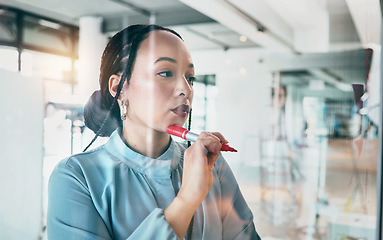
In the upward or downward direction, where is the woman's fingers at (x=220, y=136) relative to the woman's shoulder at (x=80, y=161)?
upward

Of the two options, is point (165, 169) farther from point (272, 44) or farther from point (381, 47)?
point (381, 47)

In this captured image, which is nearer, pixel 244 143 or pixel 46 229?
pixel 46 229

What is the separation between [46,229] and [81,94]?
0.82 feet

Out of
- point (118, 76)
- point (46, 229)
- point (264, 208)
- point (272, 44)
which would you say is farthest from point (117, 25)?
point (264, 208)

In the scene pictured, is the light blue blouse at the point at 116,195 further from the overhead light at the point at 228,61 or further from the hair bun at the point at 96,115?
the overhead light at the point at 228,61

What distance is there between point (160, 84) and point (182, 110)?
84 millimetres

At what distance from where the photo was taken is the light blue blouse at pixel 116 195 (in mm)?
584

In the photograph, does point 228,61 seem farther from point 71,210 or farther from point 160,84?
point 71,210

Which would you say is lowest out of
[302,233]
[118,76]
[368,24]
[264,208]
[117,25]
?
[302,233]

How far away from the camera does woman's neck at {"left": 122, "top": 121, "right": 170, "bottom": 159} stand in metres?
0.66

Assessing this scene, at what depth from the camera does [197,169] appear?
27.1 inches

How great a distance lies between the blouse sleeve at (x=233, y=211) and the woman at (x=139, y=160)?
9 cm

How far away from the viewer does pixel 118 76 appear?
629mm

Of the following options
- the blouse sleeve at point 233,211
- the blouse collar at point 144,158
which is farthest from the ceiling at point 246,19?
the blouse sleeve at point 233,211
